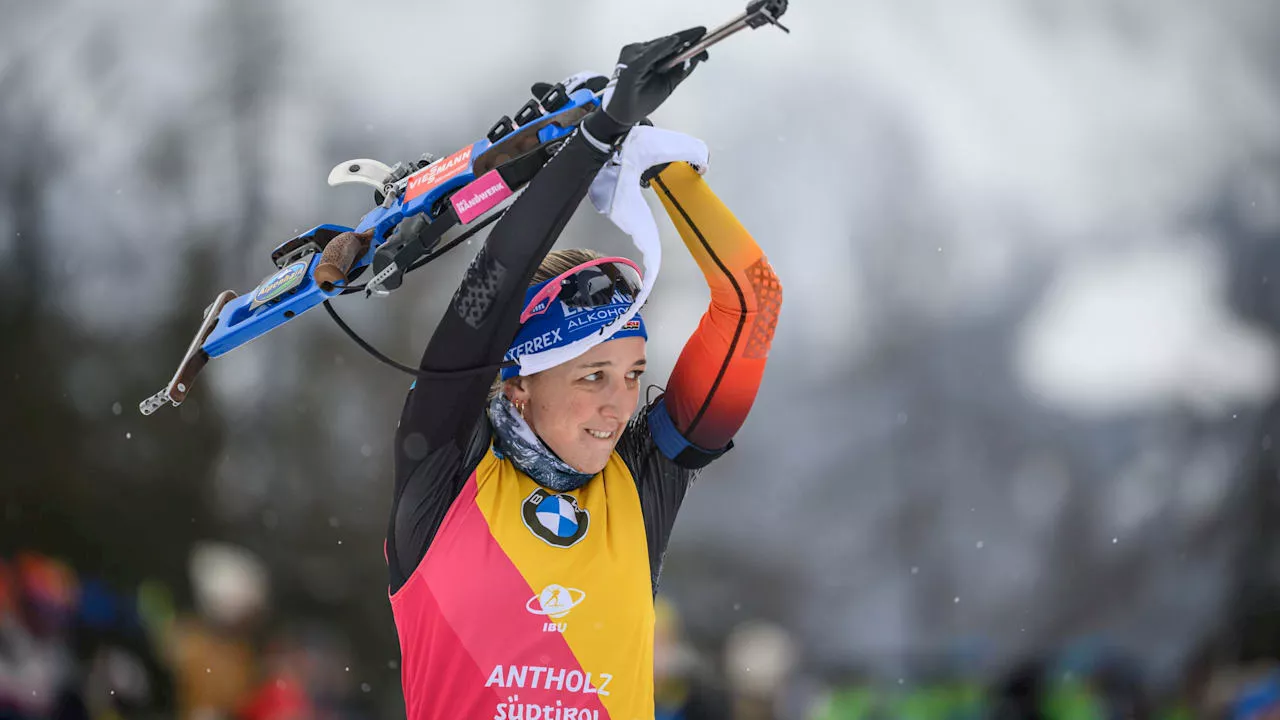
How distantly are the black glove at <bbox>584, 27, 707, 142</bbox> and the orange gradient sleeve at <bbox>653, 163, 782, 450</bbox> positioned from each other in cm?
33

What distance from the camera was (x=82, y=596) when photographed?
A: 14.4 feet

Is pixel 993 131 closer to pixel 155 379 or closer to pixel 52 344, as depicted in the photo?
pixel 155 379

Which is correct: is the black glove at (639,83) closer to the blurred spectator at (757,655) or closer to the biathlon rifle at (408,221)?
the biathlon rifle at (408,221)

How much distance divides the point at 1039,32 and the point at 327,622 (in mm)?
3503

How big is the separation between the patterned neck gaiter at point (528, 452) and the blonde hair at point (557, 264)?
0.07 m

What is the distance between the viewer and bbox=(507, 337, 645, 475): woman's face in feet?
5.32

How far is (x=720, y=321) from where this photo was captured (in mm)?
1754

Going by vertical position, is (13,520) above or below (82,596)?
above

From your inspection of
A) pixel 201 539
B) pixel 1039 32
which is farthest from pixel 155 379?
pixel 1039 32

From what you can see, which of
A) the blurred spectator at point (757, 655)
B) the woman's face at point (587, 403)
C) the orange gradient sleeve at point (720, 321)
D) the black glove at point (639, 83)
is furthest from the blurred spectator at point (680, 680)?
the black glove at point (639, 83)

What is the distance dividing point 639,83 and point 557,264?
46 centimetres

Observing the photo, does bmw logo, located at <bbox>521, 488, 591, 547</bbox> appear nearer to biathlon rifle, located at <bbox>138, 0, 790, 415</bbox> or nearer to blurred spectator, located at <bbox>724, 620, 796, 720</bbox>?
biathlon rifle, located at <bbox>138, 0, 790, 415</bbox>

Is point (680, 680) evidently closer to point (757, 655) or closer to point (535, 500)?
point (757, 655)

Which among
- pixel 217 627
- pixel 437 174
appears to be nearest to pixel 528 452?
pixel 437 174
